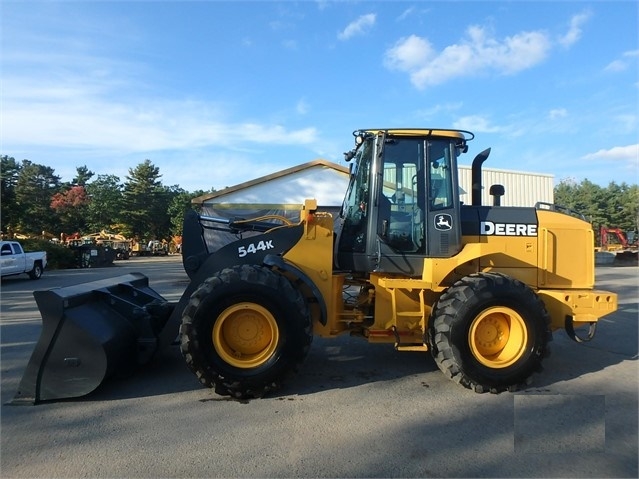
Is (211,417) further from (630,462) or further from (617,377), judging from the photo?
(617,377)

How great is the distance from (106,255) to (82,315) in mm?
29367

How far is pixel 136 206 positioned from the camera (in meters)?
58.9

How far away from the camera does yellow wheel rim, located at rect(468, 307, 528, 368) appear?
5.09 m

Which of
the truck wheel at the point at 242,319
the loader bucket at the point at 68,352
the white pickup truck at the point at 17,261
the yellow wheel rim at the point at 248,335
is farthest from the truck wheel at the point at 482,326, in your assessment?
the white pickup truck at the point at 17,261

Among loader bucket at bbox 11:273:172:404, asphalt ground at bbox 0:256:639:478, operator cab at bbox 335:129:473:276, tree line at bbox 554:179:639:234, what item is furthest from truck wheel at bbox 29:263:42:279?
tree line at bbox 554:179:639:234

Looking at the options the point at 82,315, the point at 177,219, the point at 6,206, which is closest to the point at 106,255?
the point at 6,206

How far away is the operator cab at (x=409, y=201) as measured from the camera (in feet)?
18.4

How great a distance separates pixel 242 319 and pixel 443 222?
260cm

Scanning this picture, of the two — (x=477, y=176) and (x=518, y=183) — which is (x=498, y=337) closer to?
(x=477, y=176)

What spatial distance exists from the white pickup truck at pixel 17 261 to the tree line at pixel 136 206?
31.3 m

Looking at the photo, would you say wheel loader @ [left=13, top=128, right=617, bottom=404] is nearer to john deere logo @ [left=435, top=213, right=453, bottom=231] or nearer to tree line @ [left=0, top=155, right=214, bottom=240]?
john deere logo @ [left=435, top=213, right=453, bottom=231]

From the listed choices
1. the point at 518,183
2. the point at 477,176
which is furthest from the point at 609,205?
the point at 477,176

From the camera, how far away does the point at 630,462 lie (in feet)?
11.7

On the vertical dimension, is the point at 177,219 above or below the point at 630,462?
above
